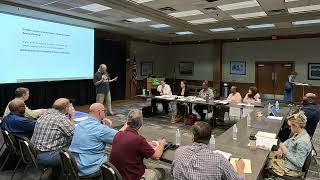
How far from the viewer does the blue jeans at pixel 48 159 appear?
2629mm

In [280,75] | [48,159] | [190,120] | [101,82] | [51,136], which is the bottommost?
[190,120]

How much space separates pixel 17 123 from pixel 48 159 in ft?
2.28

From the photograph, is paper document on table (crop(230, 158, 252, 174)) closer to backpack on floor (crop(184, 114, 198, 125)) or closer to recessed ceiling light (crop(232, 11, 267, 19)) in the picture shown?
backpack on floor (crop(184, 114, 198, 125))

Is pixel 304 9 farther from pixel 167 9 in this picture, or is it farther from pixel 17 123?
pixel 17 123

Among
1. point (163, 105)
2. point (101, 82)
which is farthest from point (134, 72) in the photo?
point (101, 82)

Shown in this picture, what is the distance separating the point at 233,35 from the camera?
1125cm

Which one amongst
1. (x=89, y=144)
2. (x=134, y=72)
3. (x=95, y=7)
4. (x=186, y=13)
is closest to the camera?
(x=89, y=144)

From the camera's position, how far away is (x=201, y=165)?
60.5 inches

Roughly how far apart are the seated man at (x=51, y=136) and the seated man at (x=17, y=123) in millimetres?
315

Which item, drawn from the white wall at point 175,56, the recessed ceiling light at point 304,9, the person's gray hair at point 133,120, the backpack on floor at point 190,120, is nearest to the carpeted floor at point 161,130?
the backpack on floor at point 190,120

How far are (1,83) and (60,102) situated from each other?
471 centimetres

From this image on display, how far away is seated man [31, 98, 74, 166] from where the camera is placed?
8.66 ft

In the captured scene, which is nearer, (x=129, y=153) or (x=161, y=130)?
(x=129, y=153)

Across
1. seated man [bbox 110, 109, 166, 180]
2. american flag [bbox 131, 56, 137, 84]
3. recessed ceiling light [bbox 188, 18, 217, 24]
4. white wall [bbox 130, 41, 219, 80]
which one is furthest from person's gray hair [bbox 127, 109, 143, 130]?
white wall [bbox 130, 41, 219, 80]
